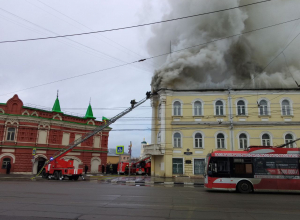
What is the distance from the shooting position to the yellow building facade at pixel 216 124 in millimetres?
28047

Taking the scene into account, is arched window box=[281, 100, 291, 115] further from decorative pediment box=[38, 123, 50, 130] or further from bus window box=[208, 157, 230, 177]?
decorative pediment box=[38, 123, 50, 130]

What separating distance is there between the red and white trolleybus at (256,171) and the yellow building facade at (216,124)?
1273 cm

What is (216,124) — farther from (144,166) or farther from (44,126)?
(44,126)

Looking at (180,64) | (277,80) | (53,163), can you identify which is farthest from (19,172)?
(277,80)

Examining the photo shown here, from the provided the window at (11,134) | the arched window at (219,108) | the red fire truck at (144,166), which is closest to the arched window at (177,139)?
the arched window at (219,108)

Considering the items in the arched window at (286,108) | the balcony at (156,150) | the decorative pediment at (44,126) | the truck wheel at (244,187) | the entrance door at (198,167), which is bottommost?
the truck wheel at (244,187)

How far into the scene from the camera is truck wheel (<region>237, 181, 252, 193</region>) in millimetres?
14963

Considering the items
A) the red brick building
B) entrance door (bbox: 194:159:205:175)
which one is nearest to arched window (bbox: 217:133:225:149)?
entrance door (bbox: 194:159:205:175)

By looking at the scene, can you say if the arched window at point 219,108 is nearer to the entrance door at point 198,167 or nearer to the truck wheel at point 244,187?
the entrance door at point 198,167

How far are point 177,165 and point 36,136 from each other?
1931 cm

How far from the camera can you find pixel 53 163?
24016mm

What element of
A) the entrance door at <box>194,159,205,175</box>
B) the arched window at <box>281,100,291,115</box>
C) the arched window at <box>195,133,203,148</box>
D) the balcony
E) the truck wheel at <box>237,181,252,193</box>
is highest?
the arched window at <box>281,100,291,115</box>

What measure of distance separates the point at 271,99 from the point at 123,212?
26.4 m

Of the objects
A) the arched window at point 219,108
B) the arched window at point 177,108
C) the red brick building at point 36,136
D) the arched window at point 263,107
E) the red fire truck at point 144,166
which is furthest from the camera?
the red fire truck at point 144,166
